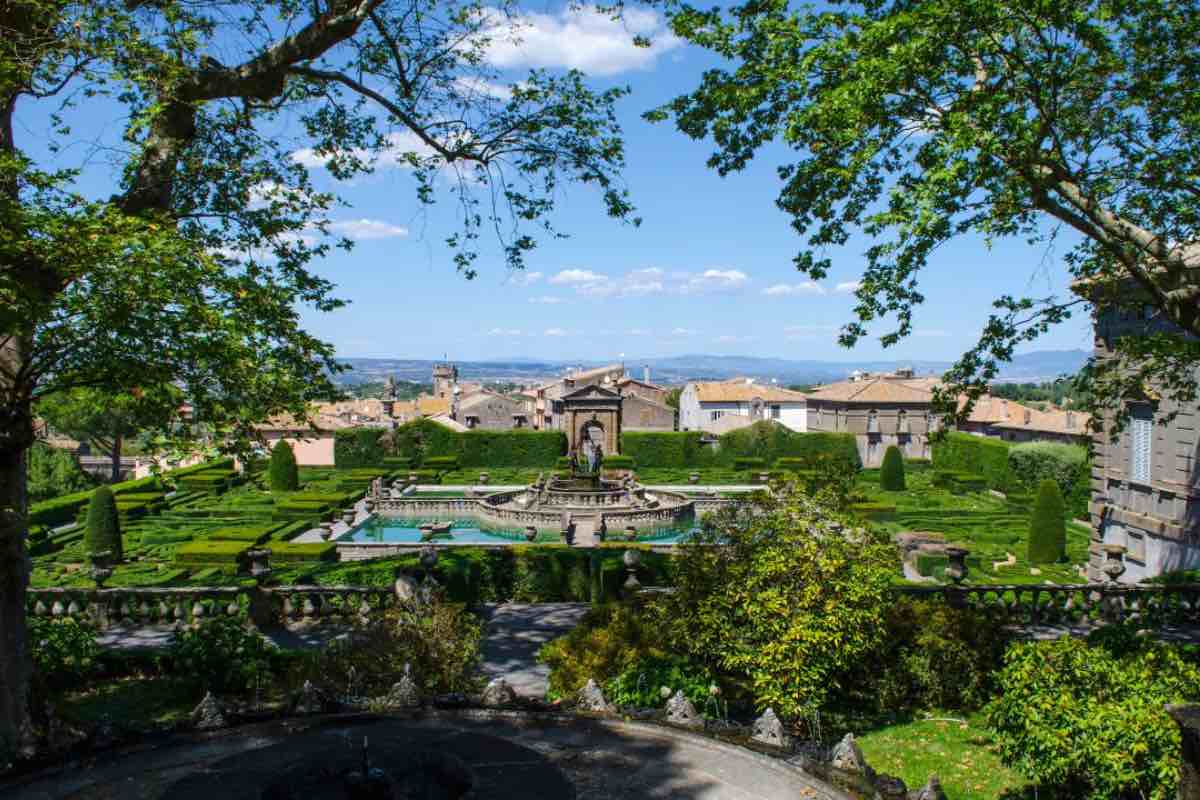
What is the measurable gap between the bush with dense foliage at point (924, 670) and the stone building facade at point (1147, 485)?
24.3 feet

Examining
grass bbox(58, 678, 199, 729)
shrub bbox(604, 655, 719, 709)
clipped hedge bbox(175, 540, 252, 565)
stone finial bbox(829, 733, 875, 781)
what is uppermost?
stone finial bbox(829, 733, 875, 781)

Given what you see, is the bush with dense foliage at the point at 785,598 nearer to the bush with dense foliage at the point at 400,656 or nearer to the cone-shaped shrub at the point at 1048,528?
the bush with dense foliage at the point at 400,656

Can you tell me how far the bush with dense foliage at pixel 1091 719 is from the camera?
755 centimetres

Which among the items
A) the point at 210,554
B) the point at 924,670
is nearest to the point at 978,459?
the point at 924,670

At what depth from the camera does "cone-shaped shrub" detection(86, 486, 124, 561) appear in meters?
26.7

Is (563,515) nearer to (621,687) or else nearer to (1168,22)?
(621,687)

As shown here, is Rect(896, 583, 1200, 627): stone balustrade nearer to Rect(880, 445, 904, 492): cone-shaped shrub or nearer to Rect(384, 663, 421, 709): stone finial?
Rect(384, 663, 421, 709): stone finial

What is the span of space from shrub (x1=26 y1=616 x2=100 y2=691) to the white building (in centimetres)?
6250

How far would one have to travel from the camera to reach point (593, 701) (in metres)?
9.05

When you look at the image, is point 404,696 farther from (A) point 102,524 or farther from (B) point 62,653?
(A) point 102,524

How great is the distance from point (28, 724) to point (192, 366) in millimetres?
3942

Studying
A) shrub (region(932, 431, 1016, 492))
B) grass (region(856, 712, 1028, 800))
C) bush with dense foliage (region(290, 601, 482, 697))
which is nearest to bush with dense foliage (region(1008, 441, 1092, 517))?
shrub (region(932, 431, 1016, 492))

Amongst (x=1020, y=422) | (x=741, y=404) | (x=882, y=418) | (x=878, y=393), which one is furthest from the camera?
(x=741, y=404)

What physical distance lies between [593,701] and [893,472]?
131ft
